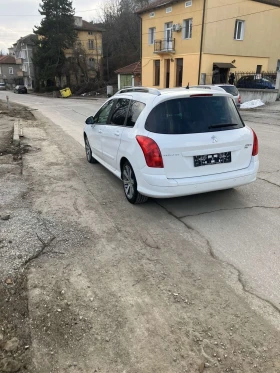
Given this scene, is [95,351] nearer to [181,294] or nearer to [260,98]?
[181,294]

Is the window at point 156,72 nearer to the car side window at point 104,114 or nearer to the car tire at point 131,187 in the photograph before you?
the car side window at point 104,114

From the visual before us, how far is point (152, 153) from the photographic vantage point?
4.30m

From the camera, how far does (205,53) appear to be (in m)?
28.2

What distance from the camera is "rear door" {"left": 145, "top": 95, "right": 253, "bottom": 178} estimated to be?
4332mm

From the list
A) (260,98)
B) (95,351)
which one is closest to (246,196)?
(95,351)

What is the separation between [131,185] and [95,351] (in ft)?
9.46

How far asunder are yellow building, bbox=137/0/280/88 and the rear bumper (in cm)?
2630

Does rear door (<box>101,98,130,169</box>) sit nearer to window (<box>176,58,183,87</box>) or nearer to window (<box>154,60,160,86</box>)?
window (<box>176,58,183,87</box>)

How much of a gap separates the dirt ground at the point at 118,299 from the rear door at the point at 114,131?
1122mm

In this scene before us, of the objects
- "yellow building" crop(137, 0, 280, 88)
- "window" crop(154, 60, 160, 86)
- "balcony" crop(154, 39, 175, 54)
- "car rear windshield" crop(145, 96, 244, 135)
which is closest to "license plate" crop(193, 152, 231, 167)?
"car rear windshield" crop(145, 96, 244, 135)

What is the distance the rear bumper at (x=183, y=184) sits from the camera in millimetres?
4348

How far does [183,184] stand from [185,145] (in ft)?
1.72

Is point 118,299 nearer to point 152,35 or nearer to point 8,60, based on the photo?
point 152,35

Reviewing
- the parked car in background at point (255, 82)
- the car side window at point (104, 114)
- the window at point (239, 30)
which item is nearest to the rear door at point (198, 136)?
the car side window at point (104, 114)
